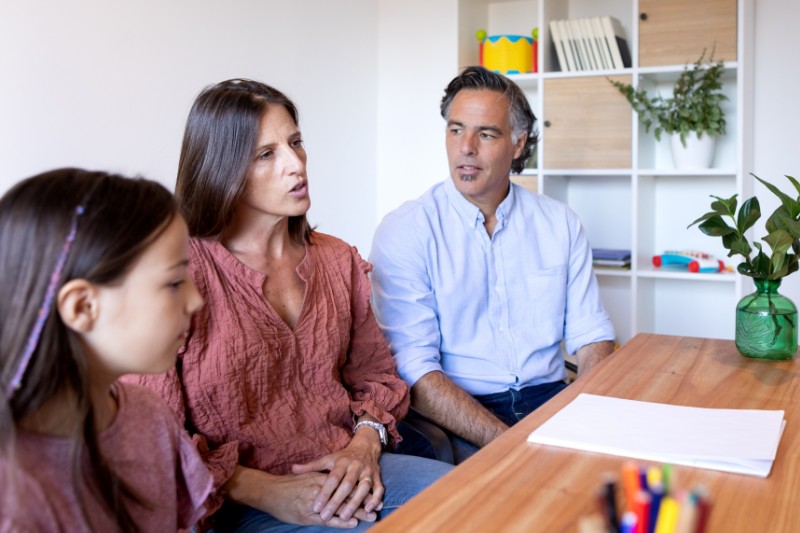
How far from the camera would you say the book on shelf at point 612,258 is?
380 centimetres

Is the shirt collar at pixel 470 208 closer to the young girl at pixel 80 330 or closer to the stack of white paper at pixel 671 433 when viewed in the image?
the stack of white paper at pixel 671 433

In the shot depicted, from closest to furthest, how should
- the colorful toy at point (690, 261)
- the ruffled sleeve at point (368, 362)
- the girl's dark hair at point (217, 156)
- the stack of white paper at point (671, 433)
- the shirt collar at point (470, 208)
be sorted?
the stack of white paper at point (671, 433) < the girl's dark hair at point (217, 156) < the ruffled sleeve at point (368, 362) < the shirt collar at point (470, 208) < the colorful toy at point (690, 261)

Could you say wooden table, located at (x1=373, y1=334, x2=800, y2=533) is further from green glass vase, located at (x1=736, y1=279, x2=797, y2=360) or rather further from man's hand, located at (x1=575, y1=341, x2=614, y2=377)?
man's hand, located at (x1=575, y1=341, x2=614, y2=377)

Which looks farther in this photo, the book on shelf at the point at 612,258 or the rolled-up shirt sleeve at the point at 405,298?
the book on shelf at the point at 612,258

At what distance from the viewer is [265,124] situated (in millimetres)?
1763

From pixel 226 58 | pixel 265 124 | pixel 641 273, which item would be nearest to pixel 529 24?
pixel 641 273

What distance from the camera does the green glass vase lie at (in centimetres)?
186

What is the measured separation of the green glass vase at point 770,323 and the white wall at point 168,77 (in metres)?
1.88

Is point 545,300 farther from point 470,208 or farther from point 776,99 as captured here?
point 776,99

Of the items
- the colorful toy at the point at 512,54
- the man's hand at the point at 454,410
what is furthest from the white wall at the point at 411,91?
the man's hand at the point at 454,410

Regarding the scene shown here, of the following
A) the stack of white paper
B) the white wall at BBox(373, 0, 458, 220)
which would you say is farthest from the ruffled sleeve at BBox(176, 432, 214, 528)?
the white wall at BBox(373, 0, 458, 220)

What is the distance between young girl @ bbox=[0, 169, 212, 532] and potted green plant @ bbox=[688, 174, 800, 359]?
121cm

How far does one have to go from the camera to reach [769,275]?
1.84 m

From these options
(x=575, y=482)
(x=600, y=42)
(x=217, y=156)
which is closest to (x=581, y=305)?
(x=217, y=156)
